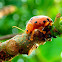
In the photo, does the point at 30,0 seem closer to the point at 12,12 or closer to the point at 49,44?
the point at 12,12

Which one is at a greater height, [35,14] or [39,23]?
[35,14]

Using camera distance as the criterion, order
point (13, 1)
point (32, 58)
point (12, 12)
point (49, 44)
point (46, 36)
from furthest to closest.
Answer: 1. point (13, 1)
2. point (12, 12)
3. point (32, 58)
4. point (49, 44)
5. point (46, 36)

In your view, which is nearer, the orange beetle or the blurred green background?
the orange beetle

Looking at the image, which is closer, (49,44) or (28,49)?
(28,49)

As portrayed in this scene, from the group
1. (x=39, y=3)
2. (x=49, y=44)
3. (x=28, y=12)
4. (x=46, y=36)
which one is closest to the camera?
(x=46, y=36)

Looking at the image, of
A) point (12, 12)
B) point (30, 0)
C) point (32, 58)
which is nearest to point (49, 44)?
point (32, 58)

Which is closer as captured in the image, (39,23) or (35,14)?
(39,23)

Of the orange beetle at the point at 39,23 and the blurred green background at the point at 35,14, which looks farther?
the blurred green background at the point at 35,14

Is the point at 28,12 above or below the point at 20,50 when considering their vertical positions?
above
